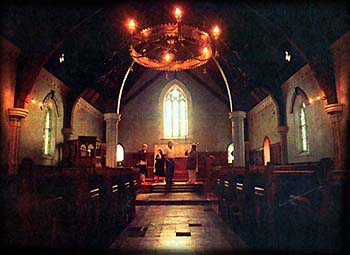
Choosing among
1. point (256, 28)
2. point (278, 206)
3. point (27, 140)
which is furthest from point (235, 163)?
point (278, 206)

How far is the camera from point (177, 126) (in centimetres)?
1850

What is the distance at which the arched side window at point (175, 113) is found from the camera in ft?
60.3

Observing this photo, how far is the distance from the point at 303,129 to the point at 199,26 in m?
5.25

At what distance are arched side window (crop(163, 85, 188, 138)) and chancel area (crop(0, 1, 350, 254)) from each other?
0.06 meters

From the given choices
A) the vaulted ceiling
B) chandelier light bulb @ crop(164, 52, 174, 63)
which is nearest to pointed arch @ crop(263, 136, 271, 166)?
the vaulted ceiling

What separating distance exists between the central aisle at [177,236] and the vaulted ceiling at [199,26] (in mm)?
3823

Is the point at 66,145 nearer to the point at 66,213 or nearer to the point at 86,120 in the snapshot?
the point at 86,120

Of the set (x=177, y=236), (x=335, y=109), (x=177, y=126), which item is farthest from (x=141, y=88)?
(x=177, y=236)

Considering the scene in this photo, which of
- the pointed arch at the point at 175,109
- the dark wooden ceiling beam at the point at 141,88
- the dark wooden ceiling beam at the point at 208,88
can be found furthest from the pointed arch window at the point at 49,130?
the dark wooden ceiling beam at the point at 208,88

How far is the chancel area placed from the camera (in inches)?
150

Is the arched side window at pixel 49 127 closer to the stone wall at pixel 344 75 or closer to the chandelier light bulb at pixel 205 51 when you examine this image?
the chandelier light bulb at pixel 205 51

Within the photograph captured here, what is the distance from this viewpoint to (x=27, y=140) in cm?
924

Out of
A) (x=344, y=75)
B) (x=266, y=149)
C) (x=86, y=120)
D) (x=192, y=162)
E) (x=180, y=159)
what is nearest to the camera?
(x=344, y=75)

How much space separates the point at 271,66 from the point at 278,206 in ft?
29.3
